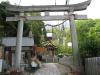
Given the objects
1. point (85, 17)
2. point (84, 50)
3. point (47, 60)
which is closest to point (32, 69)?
point (84, 50)

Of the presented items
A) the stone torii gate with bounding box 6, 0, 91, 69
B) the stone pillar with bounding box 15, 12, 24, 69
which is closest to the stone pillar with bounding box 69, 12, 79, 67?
the stone torii gate with bounding box 6, 0, 91, 69

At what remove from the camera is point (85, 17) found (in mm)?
30734

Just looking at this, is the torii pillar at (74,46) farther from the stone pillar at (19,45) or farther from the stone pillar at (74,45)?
the stone pillar at (19,45)

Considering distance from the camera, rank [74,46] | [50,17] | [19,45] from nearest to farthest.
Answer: [74,46]
[19,45]
[50,17]

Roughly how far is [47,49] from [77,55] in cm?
2422

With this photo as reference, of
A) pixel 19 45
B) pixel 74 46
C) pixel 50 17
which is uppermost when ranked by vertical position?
pixel 50 17

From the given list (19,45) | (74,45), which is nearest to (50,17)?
(74,45)

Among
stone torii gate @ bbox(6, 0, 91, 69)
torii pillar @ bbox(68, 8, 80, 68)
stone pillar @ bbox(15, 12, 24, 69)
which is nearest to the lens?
torii pillar @ bbox(68, 8, 80, 68)

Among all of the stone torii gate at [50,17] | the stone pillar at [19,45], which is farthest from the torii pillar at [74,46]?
the stone pillar at [19,45]

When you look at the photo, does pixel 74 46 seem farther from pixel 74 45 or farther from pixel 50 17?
pixel 50 17

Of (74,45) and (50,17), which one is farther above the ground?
(50,17)

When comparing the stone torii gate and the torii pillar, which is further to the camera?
the stone torii gate

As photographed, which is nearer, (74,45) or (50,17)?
(74,45)

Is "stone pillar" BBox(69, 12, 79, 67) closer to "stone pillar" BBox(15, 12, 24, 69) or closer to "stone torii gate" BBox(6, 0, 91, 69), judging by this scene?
"stone torii gate" BBox(6, 0, 91, 69)
